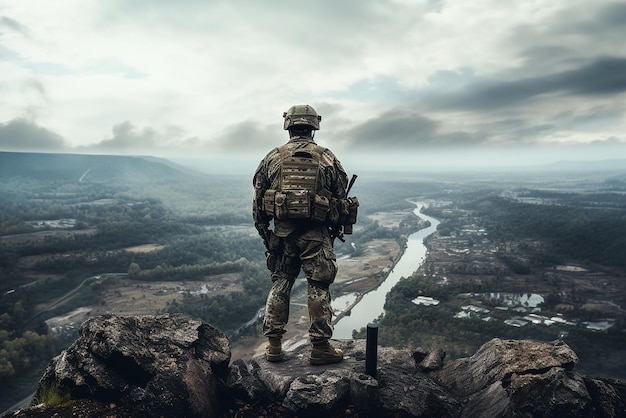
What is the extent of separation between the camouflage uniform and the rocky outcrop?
3.41 feet

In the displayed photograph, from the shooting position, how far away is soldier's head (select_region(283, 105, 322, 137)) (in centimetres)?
879

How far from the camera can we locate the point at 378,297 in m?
77.2

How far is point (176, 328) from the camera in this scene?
8.30 m

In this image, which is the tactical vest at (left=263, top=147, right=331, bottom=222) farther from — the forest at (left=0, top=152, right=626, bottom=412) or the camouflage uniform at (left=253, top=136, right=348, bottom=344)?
the forest at (left=0, top=152, right=626, bottom=412)

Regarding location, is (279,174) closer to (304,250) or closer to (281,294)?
(304,250)

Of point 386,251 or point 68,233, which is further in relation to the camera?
point 68,233

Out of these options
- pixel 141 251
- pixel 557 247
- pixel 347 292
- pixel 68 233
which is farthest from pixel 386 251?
pixel 68 233

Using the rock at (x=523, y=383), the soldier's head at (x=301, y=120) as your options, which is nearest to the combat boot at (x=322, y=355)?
the rock at (x=523, y=383)

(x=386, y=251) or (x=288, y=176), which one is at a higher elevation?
(x=288, y=176)

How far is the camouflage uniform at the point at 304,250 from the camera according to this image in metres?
8.32

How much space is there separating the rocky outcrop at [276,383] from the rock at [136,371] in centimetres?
2

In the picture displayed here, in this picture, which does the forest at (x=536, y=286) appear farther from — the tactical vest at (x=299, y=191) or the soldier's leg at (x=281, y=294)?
the tactical vest at (x=299, y=191)

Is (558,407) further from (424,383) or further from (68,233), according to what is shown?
(68,233)

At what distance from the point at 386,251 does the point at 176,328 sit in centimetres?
11253
